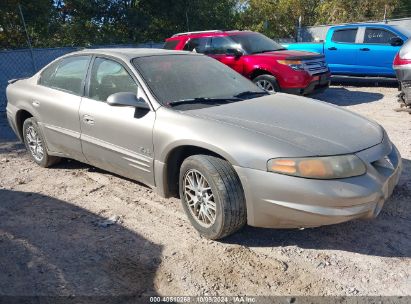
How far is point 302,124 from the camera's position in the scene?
3240 mm

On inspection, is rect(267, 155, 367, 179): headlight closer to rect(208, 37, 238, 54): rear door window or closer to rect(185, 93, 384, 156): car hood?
rect(185, 93, 384, 156): car hood

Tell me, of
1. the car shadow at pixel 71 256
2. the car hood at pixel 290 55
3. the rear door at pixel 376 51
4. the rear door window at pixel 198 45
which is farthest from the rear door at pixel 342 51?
the car shadow at pixel 71 256

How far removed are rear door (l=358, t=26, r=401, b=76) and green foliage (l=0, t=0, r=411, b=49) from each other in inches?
342

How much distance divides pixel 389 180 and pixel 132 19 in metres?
14.8

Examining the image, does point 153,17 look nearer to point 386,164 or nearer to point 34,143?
point 34,143

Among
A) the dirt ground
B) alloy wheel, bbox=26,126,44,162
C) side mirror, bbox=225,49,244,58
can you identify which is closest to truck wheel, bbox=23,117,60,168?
alloy wheel, bbox=26,126,44,162

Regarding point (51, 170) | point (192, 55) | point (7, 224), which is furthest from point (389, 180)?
point (51, 170)

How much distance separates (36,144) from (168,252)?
9.37ft

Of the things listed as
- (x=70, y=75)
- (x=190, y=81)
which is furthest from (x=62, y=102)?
(x=190, y=81)

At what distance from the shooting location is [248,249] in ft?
10.5

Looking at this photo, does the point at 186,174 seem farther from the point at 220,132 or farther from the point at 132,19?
the point at 132,19

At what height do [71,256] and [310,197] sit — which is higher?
[310,197]

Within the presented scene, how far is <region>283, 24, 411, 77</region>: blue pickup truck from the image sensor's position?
9.96m

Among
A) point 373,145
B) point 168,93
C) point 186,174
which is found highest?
point 168,93
